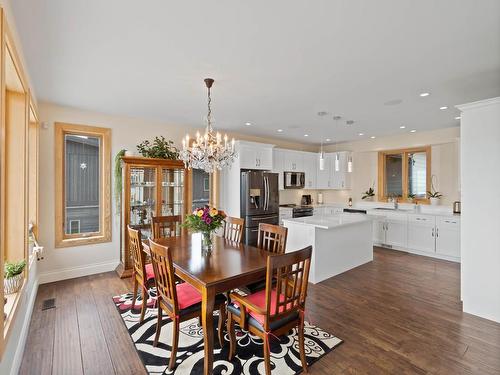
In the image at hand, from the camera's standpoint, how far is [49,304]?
10.3 ft

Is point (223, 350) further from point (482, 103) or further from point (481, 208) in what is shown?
point (482, 103)

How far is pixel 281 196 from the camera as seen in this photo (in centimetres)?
689

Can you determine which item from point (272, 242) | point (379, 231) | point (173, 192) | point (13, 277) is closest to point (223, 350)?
point (272, 242)

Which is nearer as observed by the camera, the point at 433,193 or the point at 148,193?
the point at 148,193

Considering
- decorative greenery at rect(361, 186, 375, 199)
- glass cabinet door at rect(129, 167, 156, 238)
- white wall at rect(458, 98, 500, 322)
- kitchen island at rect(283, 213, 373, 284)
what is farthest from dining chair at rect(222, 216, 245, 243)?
decorative greenery at rect(361, 186, 375, 199)

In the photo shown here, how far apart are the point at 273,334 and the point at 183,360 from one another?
2.83ft

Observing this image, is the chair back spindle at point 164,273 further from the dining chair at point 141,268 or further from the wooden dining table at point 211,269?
the dining chair at point 141,268

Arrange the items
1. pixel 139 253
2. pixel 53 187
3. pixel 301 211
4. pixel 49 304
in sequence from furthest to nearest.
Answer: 1. pixel 301 211
2. pixel 53 187
3. pixel 49 304
4. pixel 139 253

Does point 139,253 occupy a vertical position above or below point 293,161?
below

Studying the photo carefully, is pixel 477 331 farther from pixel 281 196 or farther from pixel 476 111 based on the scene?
pixel 281 196

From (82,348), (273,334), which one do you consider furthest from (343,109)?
(82,348)

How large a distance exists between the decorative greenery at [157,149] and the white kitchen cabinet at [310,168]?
365 cm

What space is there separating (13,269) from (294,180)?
5538mm

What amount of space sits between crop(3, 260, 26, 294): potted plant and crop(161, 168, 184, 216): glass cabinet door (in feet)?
7.48
